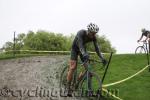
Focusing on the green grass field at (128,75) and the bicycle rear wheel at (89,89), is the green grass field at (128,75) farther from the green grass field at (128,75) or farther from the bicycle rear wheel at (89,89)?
the bicycle rear wheel at (89,89)

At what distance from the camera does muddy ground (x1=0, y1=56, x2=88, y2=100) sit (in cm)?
1520

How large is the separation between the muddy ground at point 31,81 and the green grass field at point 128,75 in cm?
266

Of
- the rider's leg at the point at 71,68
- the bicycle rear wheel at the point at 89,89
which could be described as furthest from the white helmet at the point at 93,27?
the rider's leg at the point at 71,68

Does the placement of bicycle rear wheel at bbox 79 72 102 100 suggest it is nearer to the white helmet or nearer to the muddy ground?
the muddy ground

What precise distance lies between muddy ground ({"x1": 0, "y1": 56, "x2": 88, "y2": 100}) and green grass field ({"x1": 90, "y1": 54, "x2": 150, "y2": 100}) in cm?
266

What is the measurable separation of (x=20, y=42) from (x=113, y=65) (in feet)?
262

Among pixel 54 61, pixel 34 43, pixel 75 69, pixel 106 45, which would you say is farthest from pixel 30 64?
pixel 106 45

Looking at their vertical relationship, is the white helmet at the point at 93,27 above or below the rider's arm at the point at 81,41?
above

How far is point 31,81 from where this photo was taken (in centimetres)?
1830

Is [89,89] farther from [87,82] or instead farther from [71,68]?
[71,68]

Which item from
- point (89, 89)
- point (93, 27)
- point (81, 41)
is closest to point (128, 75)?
point (89, 89)

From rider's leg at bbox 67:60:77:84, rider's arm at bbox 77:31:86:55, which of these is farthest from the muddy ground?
rider's arm at bbox 77:31:86:55

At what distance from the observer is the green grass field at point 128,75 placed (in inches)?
677

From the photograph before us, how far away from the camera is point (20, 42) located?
343 feet
